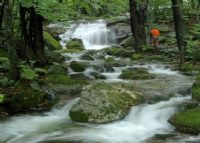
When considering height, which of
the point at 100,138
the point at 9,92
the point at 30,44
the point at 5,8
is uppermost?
the point at 5,8

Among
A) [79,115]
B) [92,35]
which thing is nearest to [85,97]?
[79,115]

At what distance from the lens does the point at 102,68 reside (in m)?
15.4

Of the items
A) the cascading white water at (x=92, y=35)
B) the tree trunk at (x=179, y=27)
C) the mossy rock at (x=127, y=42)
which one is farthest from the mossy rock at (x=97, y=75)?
the cascading white water at (x=92, y=35)

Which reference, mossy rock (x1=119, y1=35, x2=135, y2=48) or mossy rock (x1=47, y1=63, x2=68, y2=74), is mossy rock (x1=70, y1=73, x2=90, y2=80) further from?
mossy rock (x1=119, y1=35, x2=135, y2=48)

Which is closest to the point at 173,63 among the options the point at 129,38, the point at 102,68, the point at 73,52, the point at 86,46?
the point at 102,68

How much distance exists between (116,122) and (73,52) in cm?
1247

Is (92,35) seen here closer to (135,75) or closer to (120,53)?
(120,53)

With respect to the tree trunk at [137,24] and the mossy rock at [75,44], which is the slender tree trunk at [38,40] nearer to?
the tree trunk at [137,24]

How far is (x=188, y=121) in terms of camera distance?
766cm

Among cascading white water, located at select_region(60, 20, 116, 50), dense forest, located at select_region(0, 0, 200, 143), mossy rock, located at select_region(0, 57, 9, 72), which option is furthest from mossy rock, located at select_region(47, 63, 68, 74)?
cascading white water, located at select_region(60, 20, 116, 50)

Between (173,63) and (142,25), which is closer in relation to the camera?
(173,63)

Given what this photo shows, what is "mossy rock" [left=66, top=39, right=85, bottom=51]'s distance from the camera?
2319 cm

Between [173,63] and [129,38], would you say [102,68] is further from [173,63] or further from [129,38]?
[129,38]

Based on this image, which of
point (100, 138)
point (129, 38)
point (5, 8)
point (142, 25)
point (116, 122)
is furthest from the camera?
point (129, 38)
